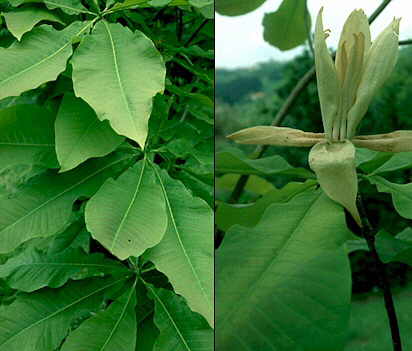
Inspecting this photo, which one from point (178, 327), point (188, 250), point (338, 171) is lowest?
point (178, 327)

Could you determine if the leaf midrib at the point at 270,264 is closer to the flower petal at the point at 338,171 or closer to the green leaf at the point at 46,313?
the flower petal at the point at 338,171

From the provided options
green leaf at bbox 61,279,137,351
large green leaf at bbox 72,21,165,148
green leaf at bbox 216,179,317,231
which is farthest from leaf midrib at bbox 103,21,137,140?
green leaf at bbox 61,279,137,351

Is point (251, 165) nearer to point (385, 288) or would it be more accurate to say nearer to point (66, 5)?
point (385, 288)

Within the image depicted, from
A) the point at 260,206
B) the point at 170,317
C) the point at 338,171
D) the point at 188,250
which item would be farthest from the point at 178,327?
the point at 338,171

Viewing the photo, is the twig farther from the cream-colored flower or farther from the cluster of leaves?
the cluster of leaves

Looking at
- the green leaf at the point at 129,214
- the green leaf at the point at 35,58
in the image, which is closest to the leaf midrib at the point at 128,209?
the green leaf at the point at 129,214

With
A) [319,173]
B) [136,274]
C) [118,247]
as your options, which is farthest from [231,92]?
[319,173]
